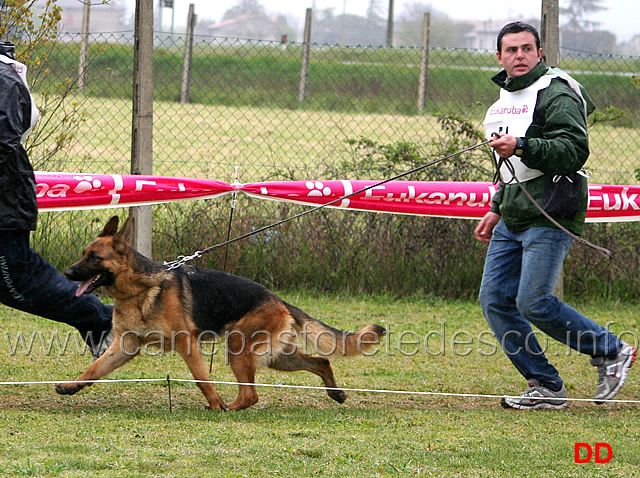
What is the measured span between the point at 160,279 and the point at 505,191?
194 centimetres

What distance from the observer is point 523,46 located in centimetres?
426

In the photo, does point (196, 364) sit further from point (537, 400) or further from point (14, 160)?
point (537, 400)

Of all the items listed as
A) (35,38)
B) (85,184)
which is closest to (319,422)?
(85,184)

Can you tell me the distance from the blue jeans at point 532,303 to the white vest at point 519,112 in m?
0.32

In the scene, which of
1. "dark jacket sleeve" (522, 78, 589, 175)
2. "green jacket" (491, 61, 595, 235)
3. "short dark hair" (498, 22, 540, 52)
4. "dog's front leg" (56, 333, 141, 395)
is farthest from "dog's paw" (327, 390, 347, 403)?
"short dark hair" (498, 22, 540, 52)

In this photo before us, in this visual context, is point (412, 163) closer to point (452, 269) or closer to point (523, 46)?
point (452, 269)

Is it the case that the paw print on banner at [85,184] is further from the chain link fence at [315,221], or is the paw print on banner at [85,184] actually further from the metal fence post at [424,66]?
the metal fence post at [424,66]

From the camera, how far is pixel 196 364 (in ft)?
14.6

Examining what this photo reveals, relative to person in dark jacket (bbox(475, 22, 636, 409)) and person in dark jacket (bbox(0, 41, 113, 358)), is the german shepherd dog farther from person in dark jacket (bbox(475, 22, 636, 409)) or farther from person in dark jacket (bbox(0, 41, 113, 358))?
person in dark jacket (bbox(475, 22, 636, 409))

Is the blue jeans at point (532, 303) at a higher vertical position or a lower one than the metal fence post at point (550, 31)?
lower

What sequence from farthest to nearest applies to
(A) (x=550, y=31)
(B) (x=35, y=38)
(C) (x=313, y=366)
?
(A) (x=550, y=31), (B) (x=35, y=38), (C) (x=313, y=366)

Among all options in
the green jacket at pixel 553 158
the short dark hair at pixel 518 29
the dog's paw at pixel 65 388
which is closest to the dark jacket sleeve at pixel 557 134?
the green jacket at pixel 553 158

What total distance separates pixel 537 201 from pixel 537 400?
1177mm

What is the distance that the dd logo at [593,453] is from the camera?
3.55 m
